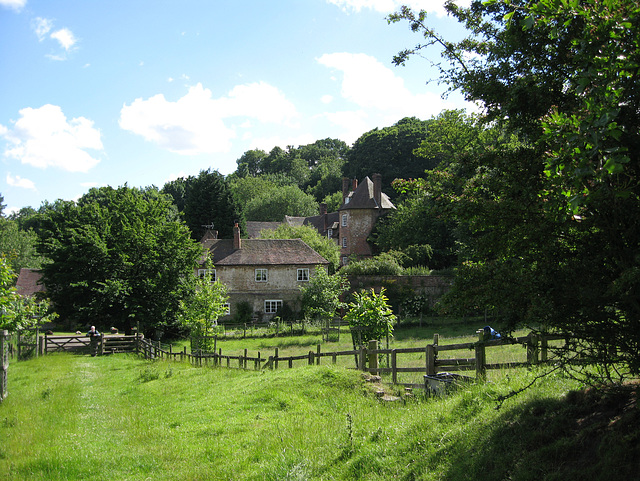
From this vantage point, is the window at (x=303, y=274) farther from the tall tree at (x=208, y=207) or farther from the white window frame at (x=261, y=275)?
the tall tree at (x=208, y=207)

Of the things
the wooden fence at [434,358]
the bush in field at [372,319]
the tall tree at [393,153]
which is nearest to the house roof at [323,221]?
the tall tree at [393,153]

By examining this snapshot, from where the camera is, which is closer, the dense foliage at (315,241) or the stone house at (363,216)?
the dense foliage at (315,241)

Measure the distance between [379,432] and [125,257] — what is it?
2971 centimetres

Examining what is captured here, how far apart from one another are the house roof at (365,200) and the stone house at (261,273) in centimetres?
1583

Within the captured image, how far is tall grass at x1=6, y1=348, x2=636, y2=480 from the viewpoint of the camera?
6.60 meters

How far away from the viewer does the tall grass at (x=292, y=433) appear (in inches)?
260

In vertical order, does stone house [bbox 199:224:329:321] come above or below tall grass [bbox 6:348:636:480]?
above

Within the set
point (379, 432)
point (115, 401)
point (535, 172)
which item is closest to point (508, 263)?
point (535, 172)

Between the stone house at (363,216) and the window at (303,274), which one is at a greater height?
the stone house at (363,216)

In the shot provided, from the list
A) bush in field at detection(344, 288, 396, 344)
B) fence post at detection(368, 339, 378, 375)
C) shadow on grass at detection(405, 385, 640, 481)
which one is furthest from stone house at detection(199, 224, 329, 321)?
shadow on grass at detection(405, 385, 640, 481)

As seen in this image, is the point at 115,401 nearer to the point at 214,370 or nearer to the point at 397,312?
the point at 214,370

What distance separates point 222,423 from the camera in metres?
10.8

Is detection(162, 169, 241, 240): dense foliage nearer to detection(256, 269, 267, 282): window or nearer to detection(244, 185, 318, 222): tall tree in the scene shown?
detection(256, 269, 267, 282): window

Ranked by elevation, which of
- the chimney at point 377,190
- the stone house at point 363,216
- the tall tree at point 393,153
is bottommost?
the stone house at point 363,216
